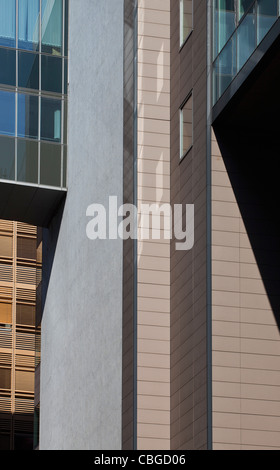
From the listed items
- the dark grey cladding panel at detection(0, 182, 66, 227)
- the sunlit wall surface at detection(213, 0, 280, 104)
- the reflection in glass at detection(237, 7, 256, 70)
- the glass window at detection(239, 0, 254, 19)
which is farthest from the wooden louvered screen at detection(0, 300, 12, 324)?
the glass window at detection(239, 0, 254, 19)

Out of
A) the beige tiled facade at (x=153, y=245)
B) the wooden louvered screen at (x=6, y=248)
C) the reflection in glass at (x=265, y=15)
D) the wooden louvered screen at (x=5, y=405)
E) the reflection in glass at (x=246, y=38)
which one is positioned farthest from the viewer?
the wooden louvered screen at (x=6, y=248)

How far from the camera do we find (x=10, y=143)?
46781mm

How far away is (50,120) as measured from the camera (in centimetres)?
4762

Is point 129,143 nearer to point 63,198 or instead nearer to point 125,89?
point 125,89

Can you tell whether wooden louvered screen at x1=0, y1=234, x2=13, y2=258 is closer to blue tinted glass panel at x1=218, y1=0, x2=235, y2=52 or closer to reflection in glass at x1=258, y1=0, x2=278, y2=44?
blue tinted glass panel at x1=218, y1=0, x2=235, y2=52

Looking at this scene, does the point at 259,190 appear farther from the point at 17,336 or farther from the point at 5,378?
the point at 17,336

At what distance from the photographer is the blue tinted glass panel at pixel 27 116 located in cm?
4706

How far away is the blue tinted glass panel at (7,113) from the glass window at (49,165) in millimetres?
1535

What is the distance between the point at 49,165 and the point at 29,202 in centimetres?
219

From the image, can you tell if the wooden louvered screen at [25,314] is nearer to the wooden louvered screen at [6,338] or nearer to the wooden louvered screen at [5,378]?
the wooden louvered screen at [6,338]

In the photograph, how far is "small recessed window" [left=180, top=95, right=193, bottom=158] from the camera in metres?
32.2

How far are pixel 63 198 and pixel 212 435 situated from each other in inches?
864

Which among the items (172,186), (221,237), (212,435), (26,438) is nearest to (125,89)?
(172,186)

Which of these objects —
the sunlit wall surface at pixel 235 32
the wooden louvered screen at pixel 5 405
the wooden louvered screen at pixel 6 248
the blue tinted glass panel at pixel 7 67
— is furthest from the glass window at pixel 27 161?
the wooden louvered screen at pixel 5 405
